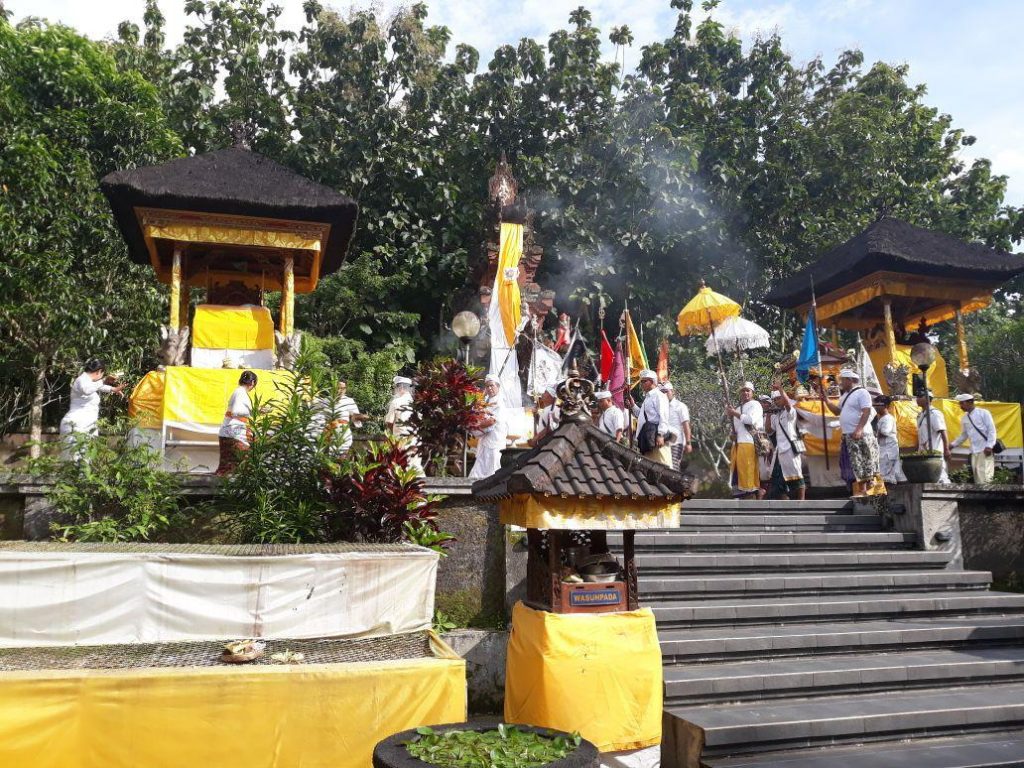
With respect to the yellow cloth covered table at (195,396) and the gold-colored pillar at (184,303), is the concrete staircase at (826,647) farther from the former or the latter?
the gold-colored pillar at (184,303)

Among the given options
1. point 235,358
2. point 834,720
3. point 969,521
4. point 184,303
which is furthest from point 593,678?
point 184,303

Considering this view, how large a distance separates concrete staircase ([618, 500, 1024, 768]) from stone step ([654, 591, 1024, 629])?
1cm

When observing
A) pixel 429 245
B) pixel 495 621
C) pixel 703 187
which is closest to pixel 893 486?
pixel 495 621

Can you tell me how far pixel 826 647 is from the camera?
20.7 ft

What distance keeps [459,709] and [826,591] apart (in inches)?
163

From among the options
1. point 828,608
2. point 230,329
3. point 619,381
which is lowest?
point 828,608

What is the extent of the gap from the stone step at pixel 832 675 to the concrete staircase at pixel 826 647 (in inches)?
0.4

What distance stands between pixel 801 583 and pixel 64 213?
14.5 m

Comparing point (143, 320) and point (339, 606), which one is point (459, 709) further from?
point (143, 320)

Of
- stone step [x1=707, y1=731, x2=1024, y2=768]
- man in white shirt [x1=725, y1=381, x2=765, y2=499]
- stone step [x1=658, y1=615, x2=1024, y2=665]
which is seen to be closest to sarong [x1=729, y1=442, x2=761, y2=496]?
man in white shirt [x1=725, y1=381, x2=765, y2=499]

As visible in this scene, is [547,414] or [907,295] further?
[907,295]

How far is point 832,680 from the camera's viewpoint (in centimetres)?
584

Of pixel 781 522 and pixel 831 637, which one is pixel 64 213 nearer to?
pixel 781 522

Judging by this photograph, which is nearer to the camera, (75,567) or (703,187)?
(75,567)
